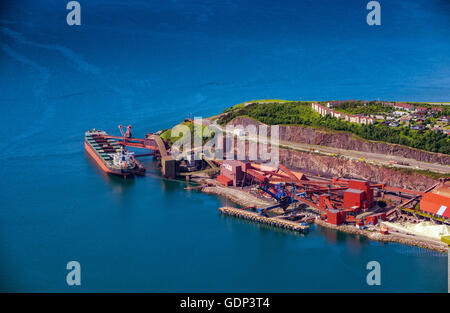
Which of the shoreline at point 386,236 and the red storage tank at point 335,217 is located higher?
the red storage tank at point 335,217

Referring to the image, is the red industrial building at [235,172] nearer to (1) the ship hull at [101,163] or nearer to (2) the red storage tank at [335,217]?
(1) the ship hull at [101,163]

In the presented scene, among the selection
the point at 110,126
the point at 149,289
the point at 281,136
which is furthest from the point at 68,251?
the point at 110,126

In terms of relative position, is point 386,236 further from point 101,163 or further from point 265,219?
point 101,163

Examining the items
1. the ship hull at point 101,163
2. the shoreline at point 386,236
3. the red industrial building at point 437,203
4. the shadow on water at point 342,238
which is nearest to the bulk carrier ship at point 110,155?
the ship hull at point 101,163

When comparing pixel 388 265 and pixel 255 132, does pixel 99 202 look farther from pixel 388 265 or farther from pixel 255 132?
pixel 388 265

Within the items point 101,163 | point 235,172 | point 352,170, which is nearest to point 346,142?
point 352,170

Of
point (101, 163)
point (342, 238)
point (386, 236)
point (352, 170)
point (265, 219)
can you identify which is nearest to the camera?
point (386, 236)
